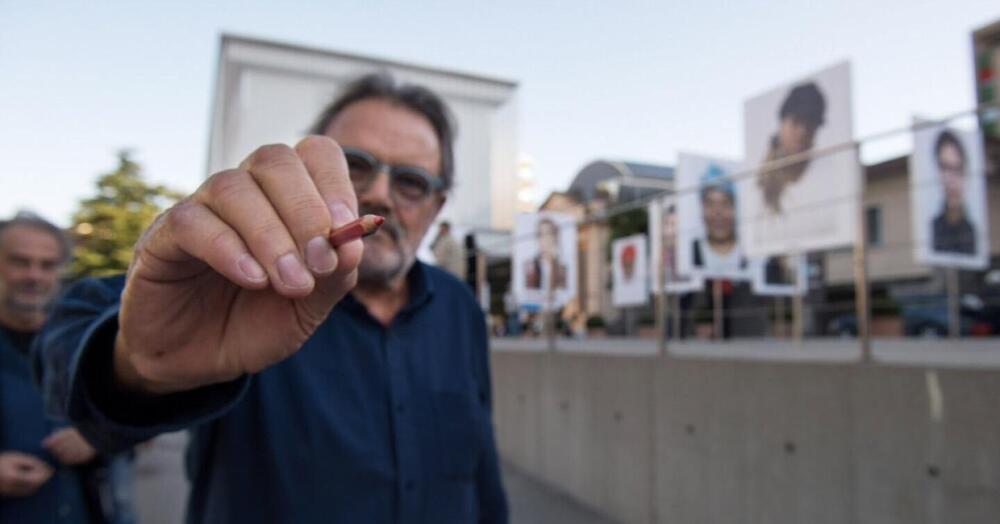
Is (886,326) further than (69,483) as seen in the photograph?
Yes

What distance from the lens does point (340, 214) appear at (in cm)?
73

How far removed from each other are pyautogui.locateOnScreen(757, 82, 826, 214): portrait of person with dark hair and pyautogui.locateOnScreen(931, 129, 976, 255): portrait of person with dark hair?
1.09 metres

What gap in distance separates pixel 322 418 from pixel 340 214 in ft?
2.83

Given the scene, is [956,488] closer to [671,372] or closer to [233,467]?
[671,372]

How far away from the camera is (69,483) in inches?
92.0

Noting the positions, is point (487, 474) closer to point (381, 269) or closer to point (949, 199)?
point (381, 269)

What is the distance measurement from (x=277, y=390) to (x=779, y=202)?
17.2 feet

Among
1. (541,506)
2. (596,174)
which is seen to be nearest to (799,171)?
(541,506)

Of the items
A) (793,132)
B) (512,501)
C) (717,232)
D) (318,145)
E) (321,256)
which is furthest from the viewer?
(717,232)

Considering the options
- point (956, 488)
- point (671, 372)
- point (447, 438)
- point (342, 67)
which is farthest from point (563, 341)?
point (447, 438)

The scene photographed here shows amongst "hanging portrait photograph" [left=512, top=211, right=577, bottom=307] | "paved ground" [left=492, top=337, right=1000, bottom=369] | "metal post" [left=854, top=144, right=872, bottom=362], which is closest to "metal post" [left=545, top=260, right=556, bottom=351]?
"hanging portrait photograph" [left=512, top=211, right=577, bottom=307]

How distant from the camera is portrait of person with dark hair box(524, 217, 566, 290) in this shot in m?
5.69

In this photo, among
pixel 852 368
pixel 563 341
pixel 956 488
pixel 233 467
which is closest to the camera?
pixel 233 467

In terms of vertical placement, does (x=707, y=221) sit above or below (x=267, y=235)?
above
